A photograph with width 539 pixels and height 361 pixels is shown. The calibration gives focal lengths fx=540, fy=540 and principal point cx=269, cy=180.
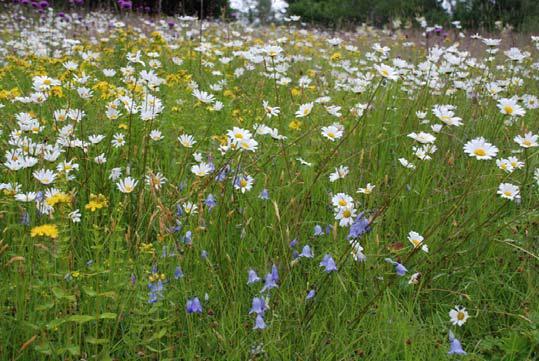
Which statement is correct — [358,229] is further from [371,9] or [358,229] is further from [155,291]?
[371,9]

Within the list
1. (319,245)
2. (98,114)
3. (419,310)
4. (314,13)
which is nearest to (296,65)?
(98,114)

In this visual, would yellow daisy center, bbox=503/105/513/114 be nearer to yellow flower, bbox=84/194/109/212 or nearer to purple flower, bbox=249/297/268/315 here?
purple flower, bbox=249/297/268/315

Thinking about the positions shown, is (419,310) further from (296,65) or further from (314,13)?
(314,13)

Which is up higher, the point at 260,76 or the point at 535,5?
the point at 535,5

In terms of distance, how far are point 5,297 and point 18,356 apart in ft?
0.89

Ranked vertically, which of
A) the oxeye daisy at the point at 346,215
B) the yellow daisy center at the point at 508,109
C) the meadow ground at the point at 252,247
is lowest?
the meadow ground at the point at 252,247

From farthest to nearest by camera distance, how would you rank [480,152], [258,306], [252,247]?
[480,152] < [252,247] < [258,306]

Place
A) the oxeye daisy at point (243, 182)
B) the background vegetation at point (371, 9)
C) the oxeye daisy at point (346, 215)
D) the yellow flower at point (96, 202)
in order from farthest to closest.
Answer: the background vegetation at point (371, 9), the oxeye daisy at point (243, 182), the oxeye daisy at point (346, 215), the yellow flower at point (96, 202)

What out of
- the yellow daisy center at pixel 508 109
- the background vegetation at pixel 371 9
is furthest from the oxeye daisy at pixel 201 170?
the background vegetation at pixel 371 9

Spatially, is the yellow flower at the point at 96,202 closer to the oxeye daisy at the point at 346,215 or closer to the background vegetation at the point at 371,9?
the oxeye daisy at the point at 346,215

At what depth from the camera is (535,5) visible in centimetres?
1055

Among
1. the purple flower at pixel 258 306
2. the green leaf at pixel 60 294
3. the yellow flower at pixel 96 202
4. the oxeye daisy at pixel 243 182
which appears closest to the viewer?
the green leaf at pixel 60 294

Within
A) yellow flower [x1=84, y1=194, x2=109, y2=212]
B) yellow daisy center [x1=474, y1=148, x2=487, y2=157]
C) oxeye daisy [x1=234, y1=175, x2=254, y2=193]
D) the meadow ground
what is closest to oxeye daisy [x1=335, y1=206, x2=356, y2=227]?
the meadow ground

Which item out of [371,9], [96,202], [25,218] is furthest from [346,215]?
[371,9]
